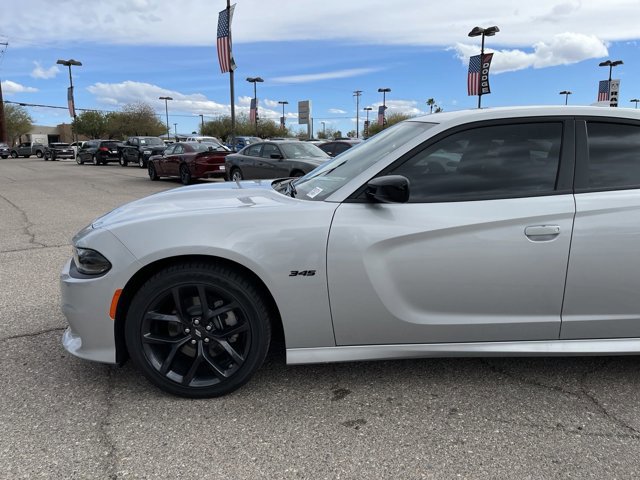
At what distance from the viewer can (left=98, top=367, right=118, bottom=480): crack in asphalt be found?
2248 mm

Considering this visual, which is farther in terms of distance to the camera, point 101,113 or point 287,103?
point 287,103

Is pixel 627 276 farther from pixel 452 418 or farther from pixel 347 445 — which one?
pixel 347 445

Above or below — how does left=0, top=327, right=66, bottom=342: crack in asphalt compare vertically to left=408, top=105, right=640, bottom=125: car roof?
below

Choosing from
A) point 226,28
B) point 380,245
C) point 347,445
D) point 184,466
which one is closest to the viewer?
point 184,466

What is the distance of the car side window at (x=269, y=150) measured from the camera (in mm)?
13515

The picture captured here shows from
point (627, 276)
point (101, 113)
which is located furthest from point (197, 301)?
point (101, 113)

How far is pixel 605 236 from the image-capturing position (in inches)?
105

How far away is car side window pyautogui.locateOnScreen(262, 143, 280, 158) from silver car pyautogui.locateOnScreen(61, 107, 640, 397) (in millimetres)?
10845

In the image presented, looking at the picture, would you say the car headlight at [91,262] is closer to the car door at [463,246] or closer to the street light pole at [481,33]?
the car door at [463,246]

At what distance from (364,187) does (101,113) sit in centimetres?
8198

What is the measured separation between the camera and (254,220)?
8.91 feet

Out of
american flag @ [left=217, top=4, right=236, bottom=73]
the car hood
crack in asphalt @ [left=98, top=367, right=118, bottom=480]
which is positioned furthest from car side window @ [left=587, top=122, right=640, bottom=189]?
american flag @ [left=217, top=4, right=236, bottom=73]

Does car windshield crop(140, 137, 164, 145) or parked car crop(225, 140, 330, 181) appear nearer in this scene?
parked car crop(225, 140, 330, 181)

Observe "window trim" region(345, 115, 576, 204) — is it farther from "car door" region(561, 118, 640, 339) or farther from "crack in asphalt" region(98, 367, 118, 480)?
"crack in asphalt" region(98, 367, 118, 480)
